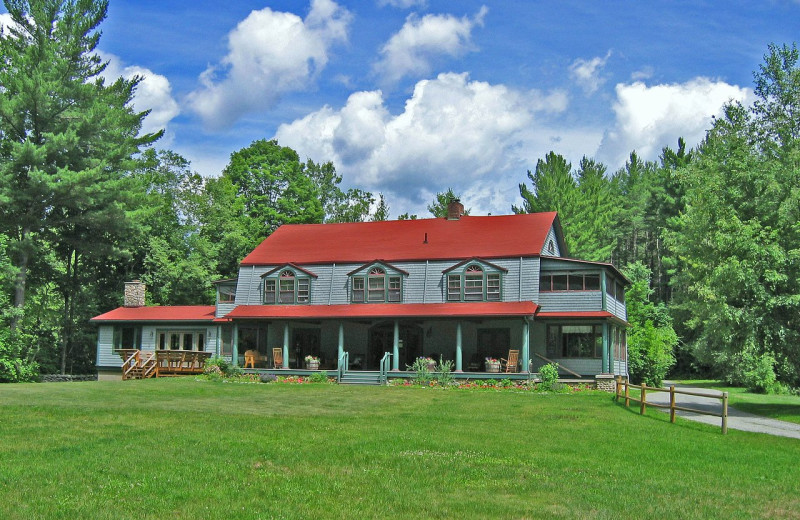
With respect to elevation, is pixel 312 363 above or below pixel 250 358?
below

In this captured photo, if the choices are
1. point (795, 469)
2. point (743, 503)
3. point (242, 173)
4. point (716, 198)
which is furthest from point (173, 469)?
point (242, 173)

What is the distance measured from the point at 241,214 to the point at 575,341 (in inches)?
1172

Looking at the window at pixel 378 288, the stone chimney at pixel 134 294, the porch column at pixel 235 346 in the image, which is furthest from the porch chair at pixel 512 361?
the stone chimney at pixel 134 294

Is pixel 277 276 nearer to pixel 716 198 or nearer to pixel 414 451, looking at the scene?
pixel 716 198

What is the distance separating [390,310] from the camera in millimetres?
34969

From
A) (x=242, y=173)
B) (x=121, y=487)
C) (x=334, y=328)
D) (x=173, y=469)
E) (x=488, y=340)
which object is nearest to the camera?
(x=121, y=487)

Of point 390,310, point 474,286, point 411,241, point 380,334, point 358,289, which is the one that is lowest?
point 380,334

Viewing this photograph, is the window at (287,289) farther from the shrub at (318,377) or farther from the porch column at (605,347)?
the porch column at (605,347)

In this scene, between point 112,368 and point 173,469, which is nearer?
point 173,469

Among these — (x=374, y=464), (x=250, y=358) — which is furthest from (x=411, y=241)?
(x=374, y=464)

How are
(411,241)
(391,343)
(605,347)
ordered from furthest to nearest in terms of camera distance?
1. (411,241)
2. (391,343)
3. (605,347)

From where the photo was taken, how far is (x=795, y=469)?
12.5 m

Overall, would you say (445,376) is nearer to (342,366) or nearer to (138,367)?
(342,366)

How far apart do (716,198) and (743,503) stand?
51.8 ft
